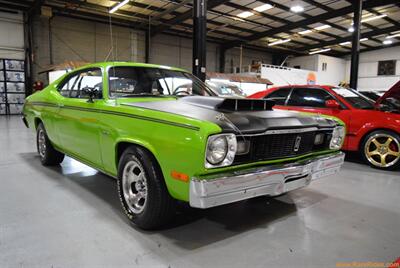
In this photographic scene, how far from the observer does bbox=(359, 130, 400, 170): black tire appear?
14.3 ft

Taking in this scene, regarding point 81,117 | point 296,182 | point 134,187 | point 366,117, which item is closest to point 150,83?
point 81,117

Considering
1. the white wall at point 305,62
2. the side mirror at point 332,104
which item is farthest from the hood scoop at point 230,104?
the white wall at point 305,62

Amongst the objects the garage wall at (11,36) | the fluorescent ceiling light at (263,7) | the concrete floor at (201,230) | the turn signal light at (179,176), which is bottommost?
the concrete floor at (201,230)

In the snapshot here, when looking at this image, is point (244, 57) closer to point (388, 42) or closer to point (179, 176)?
point (388, 42)

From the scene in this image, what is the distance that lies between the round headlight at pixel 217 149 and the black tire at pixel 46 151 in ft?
9.79

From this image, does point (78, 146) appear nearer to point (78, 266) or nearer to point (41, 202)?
point (41, 202)

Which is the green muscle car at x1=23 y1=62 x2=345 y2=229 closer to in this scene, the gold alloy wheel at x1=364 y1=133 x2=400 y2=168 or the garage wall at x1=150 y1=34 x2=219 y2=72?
the gold alloy wheel at x1=364 y1=133 x2=400 y2=168

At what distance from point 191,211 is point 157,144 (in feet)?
3.07

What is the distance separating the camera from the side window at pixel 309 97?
5160 millimetres

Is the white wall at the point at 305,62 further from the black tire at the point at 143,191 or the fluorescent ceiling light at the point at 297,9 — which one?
the black tire at the point at 143,191

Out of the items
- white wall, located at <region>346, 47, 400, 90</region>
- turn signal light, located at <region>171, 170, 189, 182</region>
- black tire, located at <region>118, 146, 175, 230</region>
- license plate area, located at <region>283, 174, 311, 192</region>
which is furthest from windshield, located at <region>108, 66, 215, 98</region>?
white wall, located at <region>346, 47, 400, 90</region>

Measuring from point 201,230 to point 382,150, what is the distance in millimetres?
3670

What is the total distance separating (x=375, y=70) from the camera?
78.9 feet

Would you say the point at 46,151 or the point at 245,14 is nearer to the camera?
the point at 46,151
